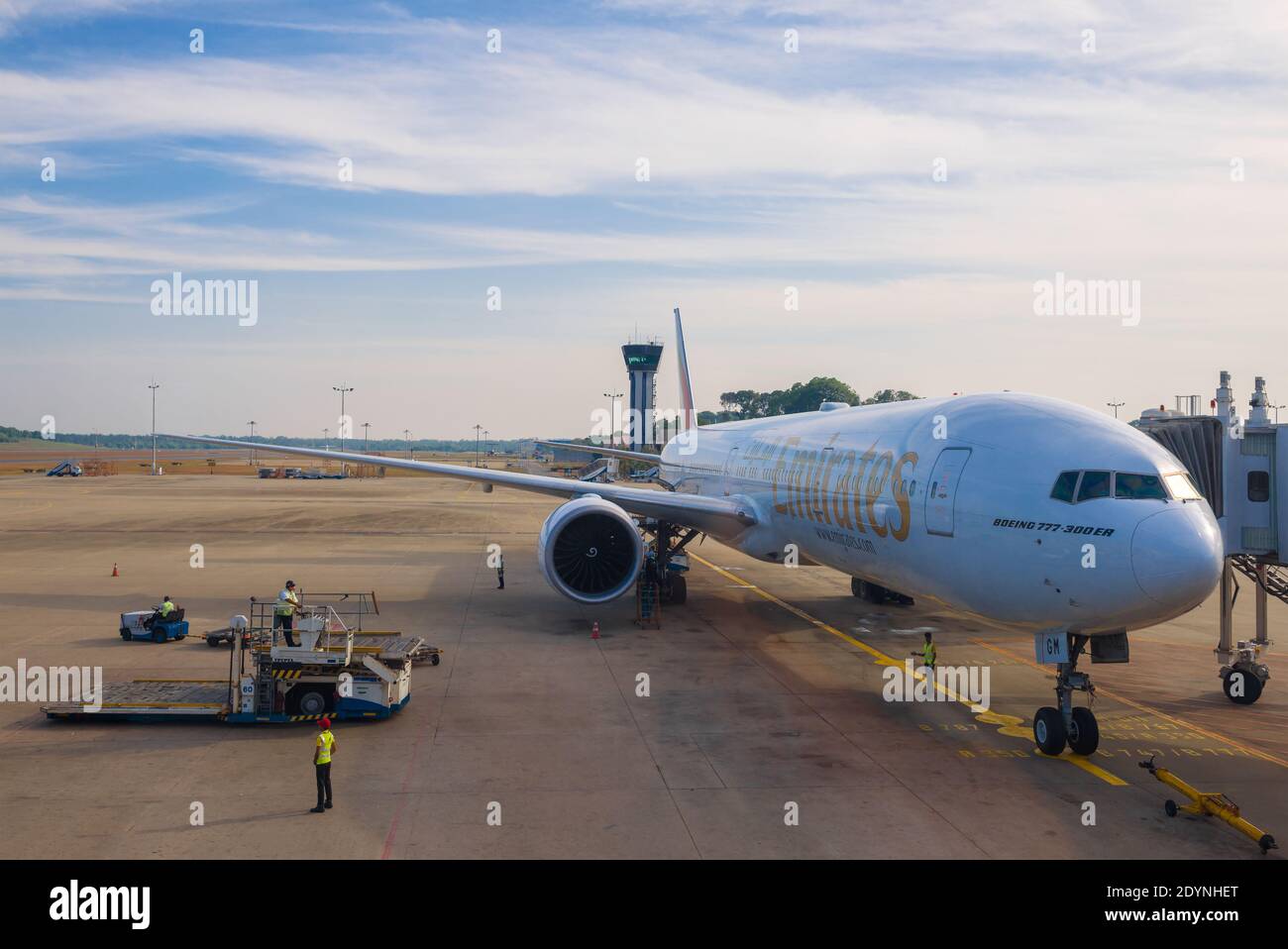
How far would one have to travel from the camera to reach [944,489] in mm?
15008

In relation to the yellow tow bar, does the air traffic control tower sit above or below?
above

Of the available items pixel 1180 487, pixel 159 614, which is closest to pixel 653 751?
pixel 1180 487

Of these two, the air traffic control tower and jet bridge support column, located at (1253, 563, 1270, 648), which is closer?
jet bridge support column, located at (1253, 563, 1270, 648)

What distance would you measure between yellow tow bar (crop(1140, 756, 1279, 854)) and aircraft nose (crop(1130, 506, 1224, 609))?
2.33 metres

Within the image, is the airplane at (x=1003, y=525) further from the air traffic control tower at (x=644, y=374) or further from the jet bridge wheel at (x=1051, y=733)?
the air traffic control tower at (x=644, y=374)

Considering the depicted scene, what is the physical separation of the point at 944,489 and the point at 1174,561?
12.6 feet

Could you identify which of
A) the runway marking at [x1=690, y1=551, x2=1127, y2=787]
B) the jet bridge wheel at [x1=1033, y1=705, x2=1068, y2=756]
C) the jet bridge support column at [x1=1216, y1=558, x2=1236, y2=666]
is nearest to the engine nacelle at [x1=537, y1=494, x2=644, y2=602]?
the runway marking at [x1=690, y1=551, x2=1127, y2=787]

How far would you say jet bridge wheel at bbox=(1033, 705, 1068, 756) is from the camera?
14.1 m

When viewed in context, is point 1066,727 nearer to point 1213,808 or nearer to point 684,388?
point 1213,808

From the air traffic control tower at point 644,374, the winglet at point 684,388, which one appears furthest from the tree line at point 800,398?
the winglet at point 684,388

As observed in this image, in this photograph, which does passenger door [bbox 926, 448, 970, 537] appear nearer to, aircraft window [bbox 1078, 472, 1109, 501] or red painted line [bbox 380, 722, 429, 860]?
aircraft window [bbox 1078, 472, 1109, 501]

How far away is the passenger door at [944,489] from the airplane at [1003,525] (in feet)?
0.08

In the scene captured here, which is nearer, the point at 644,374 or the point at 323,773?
the point at 323,773
